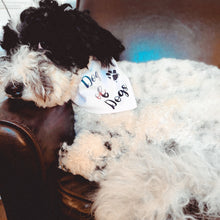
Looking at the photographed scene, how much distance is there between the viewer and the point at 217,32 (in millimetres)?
1146

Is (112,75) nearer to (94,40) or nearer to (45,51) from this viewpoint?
(94,40)

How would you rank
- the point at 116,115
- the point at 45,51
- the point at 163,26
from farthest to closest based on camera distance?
1. the point at 163,26
2. the point at 116,115
3. the point at 45,51

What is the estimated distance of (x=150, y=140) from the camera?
2.89 feet

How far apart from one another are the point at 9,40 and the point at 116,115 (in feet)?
1.88

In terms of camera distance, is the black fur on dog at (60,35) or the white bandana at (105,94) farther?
the white bandana at (105,94)

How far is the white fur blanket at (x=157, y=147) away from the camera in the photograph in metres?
0.63

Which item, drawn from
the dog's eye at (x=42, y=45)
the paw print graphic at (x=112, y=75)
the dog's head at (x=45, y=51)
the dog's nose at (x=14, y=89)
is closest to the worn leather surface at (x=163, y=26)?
the paw print graphic at (x=112, y=75)

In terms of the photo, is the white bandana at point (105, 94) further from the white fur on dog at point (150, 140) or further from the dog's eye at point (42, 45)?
the dog's eye at point (42, 45)

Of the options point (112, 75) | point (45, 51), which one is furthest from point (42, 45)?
point (112, 75)

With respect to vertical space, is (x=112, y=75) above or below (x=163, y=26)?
below

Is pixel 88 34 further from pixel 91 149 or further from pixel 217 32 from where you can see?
pixel 217 32

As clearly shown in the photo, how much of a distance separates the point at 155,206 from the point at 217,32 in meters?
1.04

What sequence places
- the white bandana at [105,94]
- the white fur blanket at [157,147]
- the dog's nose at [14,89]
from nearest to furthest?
the white fur blanket at [157,147] → the dog's nose at [14,89] → the white bandana at [105,94]

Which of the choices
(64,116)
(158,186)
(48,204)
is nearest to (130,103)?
(64,116)
